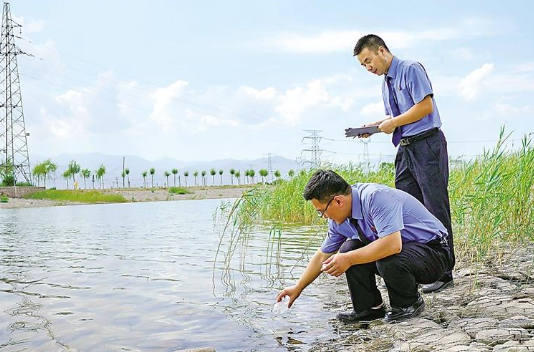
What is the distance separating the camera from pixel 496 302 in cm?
414

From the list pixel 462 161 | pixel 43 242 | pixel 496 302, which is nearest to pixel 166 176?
pixel 43 242

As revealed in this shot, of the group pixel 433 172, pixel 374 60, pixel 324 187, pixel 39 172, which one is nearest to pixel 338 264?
pixel 324 187

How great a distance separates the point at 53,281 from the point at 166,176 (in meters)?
61.9

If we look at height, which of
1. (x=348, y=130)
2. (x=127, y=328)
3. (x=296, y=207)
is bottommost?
(x=127, y=328)

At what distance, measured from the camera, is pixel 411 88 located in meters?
4.41

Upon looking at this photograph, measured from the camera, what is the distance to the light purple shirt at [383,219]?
3.58m

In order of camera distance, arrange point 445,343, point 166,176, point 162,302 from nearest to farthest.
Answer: point 445,343 → point 162,302 → point 166,176

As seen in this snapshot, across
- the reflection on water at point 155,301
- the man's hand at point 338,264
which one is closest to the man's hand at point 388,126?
the man's hand at point 338,264

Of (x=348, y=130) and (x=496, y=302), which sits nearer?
(x=496, y=302)

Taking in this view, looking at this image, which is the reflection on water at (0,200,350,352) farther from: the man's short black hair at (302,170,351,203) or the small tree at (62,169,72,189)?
the small tree at (62,169,72,189)

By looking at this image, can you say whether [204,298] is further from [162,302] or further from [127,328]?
[127,328]

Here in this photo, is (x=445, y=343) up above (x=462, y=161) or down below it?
below

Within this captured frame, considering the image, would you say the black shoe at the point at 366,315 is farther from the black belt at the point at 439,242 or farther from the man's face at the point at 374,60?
the man's face at the point at 374,60

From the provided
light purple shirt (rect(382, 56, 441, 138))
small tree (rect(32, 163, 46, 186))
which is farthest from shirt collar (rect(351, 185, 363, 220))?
small tree (rect(32, 163, 46, 186))
